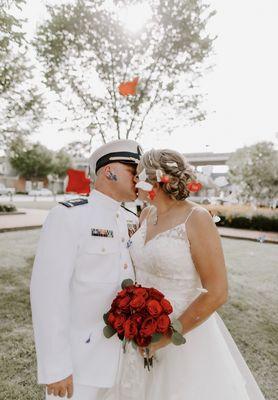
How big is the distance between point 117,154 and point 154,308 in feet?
3.68

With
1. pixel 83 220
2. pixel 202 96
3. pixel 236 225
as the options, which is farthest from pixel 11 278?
pixel 236 225

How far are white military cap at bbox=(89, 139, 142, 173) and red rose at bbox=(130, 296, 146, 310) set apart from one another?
1007mm

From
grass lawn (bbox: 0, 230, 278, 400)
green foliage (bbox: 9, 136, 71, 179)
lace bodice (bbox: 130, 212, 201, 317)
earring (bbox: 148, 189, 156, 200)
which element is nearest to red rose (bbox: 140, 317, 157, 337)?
lace bodice (bbox: 130, 212, 201, 317)

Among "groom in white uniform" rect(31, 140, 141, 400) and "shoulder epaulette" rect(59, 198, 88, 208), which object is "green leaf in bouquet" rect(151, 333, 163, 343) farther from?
"shoulder epaulette" rect(59, 198, 88, 208)

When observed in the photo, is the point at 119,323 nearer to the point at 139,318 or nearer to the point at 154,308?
the point at 139,318

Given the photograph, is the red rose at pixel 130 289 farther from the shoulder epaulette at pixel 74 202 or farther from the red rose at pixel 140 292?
the shoulder epaulette at pixel 74 202

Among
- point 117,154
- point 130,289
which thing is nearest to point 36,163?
point 117,154

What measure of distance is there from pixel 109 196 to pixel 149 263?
22.9 inches

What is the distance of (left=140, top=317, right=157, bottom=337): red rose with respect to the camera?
196cm

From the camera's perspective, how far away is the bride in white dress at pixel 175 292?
2340 millimetres

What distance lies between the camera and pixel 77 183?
562cm

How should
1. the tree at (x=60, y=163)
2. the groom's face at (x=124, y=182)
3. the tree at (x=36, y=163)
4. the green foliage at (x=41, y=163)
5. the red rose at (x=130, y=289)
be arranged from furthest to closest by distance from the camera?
1. the tree at (x=60, y=163)
2. the green foliage at (x=41, y=163)
3. the tree at (x=36, y=163)
4. the groom's face at (x=124, y=182)
5. the red rose at (x=130, y=289)

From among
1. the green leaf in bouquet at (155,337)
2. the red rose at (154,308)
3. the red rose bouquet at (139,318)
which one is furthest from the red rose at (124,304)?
the green leaf in bouquet at (155,337)

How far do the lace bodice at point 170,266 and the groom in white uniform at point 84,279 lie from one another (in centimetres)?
12
